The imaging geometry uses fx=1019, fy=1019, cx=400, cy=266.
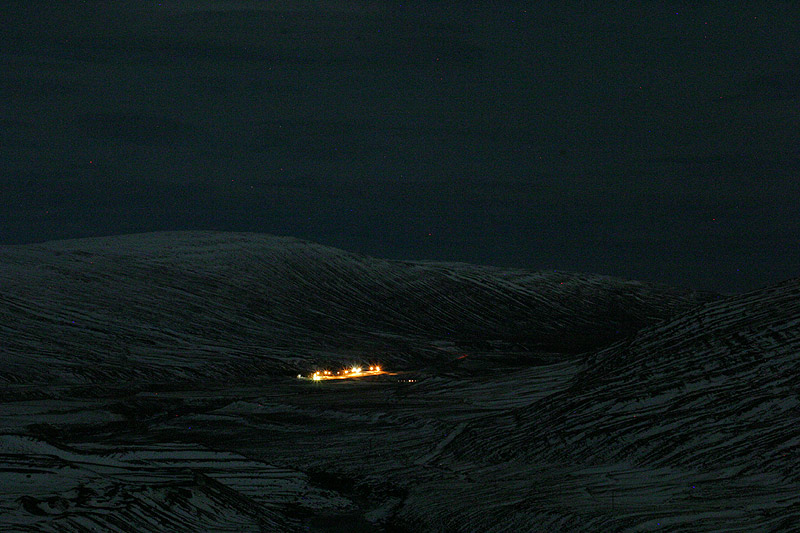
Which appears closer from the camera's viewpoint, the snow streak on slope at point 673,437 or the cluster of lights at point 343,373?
the snow streak on slope at point 673,437

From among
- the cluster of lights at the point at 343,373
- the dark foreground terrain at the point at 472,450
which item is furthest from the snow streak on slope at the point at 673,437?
the cluster of lights at the point at 343,373

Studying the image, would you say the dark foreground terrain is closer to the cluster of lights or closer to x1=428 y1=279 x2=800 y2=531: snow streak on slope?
x1=428 y1=279 x2=800 y2=531: snow streak on slope

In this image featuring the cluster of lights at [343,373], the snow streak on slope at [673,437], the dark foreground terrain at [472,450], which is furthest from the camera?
the cluster of lights at [343,373]

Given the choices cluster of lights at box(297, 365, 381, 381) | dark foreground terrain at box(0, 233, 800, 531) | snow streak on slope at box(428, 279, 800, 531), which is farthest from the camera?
cluster of lights at box(297, 365, 381, 381)

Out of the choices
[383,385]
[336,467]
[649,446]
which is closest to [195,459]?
[336,467]

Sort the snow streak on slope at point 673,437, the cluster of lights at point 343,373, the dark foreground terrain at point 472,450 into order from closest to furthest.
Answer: the dark foreground terrain at point 472,450
the snow streak on slope at point 673,437
the cluster of lights at point 343,373

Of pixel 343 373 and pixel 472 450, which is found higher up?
pixel 343 373

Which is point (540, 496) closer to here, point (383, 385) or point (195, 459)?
point (195, 459)

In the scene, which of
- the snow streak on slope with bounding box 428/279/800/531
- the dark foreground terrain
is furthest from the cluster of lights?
the snow streak on slope with bounding box 428/279/800/531

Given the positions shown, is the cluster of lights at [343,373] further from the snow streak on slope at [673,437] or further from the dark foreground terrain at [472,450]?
the snow streak on slope at [673,437]

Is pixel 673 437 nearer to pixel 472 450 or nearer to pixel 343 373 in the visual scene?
pixel 472 450

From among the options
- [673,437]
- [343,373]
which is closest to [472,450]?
[673,437]
